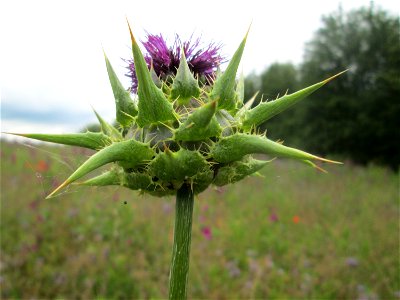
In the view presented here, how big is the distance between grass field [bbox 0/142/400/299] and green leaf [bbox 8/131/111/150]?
2100 millimetres

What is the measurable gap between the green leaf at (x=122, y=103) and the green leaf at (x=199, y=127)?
248 mm

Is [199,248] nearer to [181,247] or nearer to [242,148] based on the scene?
[181,247]

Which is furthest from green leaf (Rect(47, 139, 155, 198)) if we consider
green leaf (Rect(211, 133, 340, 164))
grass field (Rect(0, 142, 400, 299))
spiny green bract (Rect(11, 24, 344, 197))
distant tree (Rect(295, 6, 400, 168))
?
distant tree (Rect(295, 6, 400, 168))

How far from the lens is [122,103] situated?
65.3 inches

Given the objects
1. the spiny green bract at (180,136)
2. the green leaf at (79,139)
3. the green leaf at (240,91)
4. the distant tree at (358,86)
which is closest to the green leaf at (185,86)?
the spiny green bract at (180,136)

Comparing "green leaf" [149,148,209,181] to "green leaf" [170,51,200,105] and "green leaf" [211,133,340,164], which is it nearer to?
"green leaf" [211,133,340,164]

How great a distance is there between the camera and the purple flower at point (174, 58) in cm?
183

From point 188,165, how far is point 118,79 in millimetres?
467

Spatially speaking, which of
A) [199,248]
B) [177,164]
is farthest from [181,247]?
[199,248]

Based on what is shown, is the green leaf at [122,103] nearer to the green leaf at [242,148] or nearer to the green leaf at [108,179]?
the green leaf at [108,179]

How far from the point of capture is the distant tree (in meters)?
24.8

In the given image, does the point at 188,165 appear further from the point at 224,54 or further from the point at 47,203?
the point at 47,203

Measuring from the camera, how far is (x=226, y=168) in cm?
157

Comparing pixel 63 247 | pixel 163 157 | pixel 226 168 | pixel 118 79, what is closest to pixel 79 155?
pixel 118 79
